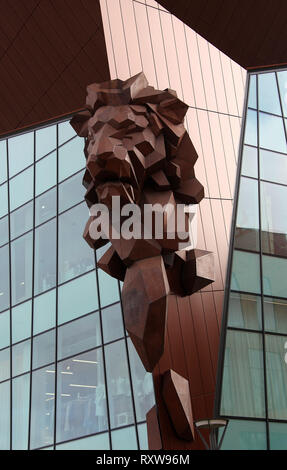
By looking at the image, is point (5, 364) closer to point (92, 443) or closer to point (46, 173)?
point (92, 443)

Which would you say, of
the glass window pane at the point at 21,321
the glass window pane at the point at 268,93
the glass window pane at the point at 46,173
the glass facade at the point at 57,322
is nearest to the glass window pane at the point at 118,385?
the glass facade at the point at 57,322

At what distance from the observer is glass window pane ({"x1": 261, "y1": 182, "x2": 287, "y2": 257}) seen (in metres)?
16.3

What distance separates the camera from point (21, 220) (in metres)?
20.5

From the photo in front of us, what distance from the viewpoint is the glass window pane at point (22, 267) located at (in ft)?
63.7

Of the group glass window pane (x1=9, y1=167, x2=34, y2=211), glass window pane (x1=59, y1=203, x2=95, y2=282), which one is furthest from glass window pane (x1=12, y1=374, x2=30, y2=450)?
glass window pane (x1=9, y1=167, x2=34, y2=211)

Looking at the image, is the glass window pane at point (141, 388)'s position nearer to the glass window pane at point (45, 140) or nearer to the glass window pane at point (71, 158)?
the glass window pane at point (71, 158)

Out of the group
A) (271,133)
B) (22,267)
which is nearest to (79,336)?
(22,267)

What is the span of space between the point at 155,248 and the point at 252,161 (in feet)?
19.1

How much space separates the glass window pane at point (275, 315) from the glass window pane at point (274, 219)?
129 cm

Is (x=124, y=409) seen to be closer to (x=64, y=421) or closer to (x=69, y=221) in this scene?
(x=64, y=421)

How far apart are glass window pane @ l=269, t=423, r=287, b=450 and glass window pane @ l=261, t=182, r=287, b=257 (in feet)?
13.8

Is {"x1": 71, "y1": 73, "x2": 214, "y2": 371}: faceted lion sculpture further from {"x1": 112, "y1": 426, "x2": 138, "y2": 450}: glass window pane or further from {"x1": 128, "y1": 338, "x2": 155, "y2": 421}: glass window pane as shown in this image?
{"x1": 112, "y1": 426, "x2": 138, "y2": 450}: glass window pane

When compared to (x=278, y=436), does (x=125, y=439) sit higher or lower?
higher

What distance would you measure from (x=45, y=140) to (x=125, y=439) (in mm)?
9724
